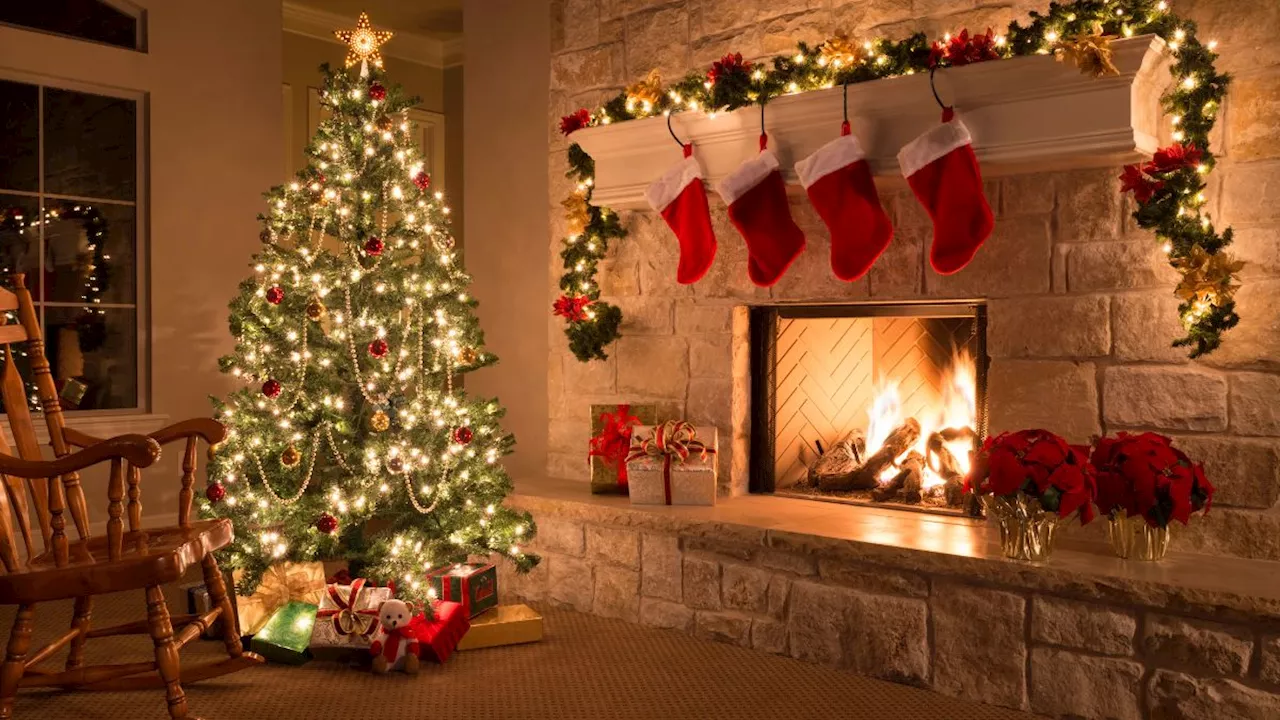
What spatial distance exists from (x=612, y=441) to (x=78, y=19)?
2.83 m

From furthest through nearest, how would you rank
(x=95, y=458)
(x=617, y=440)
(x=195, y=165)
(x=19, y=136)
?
(x=195, y=165), (x=19, y=136), (x=617, y=440), (x=95, y=458)

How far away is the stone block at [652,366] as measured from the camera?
3.88m

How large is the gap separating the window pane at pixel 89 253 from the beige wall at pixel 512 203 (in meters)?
1.43

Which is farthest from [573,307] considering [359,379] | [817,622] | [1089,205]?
[1089,205]

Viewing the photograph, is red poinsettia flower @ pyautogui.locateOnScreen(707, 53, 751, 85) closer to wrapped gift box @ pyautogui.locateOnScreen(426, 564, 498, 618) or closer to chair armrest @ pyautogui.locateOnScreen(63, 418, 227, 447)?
wrapped gift box @ pyautogui.locateOnScreen(426, 564, 498, 618)

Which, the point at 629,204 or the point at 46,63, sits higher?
the point at 46,63

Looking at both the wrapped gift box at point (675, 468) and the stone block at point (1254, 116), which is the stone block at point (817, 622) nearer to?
the wrapped gift box at point (675, 468)

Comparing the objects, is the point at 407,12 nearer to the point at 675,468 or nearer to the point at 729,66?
the point at 729,66

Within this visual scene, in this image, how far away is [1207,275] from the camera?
268 cm

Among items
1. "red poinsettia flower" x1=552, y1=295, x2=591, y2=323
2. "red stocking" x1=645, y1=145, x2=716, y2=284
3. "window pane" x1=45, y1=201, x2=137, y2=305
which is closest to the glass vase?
"red stocking" x1=645, y1=145, x2=716, y2=284

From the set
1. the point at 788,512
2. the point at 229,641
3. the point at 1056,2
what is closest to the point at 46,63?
the point at 229,641

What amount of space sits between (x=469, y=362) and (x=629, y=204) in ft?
2.54

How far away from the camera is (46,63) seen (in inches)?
174

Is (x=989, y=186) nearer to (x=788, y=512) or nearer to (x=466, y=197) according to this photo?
(x=788, y=512)
